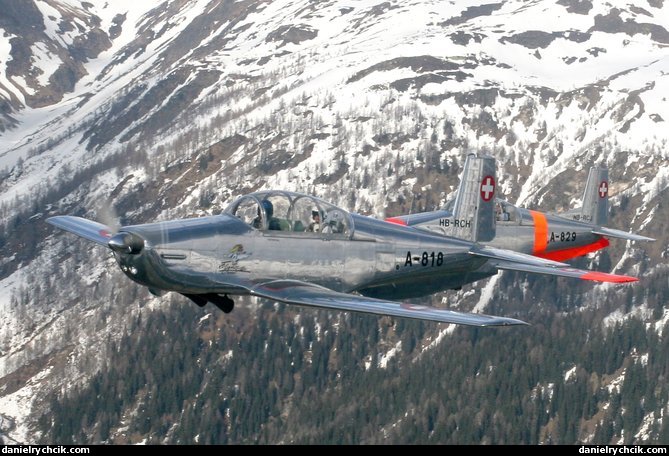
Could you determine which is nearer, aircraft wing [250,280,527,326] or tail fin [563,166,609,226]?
aircraft wing [250,280,527,326]

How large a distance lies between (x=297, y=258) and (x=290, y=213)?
125 centimetres

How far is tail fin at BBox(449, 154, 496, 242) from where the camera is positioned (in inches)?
1645

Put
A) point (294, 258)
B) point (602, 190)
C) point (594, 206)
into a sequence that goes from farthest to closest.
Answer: point (602, 190) < point (594, 206) < point (294, 258)

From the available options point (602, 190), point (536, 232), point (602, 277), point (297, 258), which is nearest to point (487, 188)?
point (602, 277)

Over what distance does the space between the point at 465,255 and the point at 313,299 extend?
8.37 meters

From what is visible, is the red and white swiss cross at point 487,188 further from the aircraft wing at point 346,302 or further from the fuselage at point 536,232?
the aircraft wing at point 346,302

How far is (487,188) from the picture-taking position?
139ft

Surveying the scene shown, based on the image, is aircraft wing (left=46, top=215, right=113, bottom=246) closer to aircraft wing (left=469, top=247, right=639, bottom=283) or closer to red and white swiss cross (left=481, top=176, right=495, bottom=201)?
aircraft wing (left=469, top=247, right=639, bottom=283)

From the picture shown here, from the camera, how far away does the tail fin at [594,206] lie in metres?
60.6

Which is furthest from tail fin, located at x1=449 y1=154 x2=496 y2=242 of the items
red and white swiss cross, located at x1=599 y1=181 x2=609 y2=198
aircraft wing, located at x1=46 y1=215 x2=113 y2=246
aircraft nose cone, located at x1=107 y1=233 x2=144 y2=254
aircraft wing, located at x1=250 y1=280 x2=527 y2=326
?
red and white swiss cross, located at x1=599 y1=181 x2=609 y2=198

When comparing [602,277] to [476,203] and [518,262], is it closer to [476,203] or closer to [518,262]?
[518,262]
